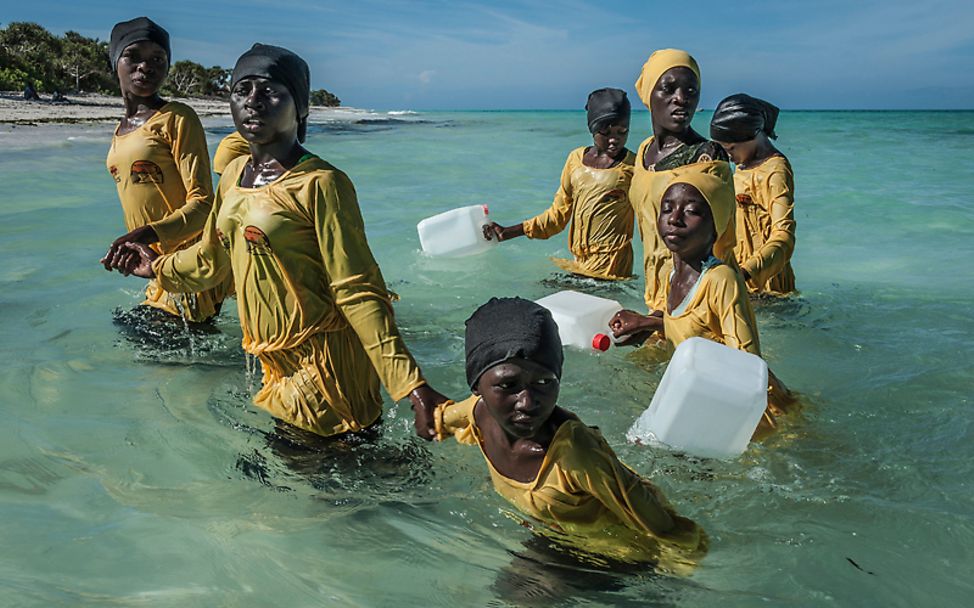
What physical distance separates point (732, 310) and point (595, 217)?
2825 mm

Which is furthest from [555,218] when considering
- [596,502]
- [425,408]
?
[596,502]

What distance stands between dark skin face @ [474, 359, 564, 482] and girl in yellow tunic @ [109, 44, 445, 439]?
334 mm

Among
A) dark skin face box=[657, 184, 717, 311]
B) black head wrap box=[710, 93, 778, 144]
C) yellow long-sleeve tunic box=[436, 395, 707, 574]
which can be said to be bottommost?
yellow long-sleeve tunic box=[436, 395, 707, 574]

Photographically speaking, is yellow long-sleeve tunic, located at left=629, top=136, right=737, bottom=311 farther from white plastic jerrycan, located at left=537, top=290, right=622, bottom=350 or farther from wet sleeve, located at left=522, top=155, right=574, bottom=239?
wet sleeve, located at left=522, top=155, right=574, bottom=239

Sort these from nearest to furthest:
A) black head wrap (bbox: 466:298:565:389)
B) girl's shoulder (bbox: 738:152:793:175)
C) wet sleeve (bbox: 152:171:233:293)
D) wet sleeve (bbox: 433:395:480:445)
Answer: black head wrap (bbox: 466:298:565:389)
wet sleeve (bbox: 433:395:480:445)
wet sleeve (bbox: 152:171:233:293)
girl's shoulder (bbox: 738:152:793:175)

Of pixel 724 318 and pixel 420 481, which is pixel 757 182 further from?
pixel 420 481

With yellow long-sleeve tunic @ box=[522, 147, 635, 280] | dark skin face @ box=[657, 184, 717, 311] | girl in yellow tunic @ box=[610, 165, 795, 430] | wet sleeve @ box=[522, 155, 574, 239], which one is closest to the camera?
girl in yellow tunic @ box=[610, 165, 795, 430]

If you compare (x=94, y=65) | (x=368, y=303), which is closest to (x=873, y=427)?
(x=368, y=303)

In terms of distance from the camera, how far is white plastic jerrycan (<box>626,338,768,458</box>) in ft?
9.54

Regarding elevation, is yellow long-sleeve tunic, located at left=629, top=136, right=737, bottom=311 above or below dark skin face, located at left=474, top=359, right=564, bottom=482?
above

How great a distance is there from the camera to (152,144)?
4.45 meters

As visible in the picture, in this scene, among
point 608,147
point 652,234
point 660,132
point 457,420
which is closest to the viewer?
point 457,420

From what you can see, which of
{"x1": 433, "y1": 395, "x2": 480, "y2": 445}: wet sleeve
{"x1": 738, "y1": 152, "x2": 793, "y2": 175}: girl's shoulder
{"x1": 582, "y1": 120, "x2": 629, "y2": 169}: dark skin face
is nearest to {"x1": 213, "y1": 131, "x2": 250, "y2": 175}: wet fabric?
{"x1": 582, "y1": 120, "x2": 629, "y2": 169}: dark skin face

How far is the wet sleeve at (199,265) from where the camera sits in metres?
3.19
